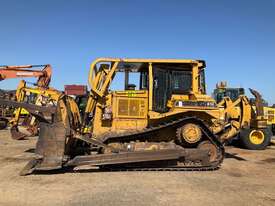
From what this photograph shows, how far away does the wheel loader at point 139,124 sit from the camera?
351 inches

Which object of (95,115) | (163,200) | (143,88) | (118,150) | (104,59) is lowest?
(163,200)

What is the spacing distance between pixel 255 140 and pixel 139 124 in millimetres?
6855

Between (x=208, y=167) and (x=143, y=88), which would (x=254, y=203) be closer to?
(x=208, y=167)

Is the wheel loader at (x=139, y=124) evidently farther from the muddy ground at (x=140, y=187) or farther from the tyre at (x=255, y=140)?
the tyre at (x=255, y=140)

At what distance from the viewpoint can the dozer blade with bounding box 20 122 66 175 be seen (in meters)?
8.70

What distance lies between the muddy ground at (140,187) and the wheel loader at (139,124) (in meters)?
→ 0.44

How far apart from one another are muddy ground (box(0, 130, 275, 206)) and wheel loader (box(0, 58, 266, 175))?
0.44 meters

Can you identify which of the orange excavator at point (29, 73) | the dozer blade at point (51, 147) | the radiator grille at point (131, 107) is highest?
the orange excavator at point (29, 73)

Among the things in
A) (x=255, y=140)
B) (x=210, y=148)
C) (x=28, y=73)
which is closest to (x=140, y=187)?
(x=210, y=148)

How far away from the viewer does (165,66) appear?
1022 cm

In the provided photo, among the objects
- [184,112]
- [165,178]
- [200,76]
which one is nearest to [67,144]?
[165,178]

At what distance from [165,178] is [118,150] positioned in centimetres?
162

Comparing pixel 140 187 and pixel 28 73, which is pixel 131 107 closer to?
pixel 140 187

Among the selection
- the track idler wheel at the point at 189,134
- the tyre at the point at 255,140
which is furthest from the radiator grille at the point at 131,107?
the tyre at the point at 255,140
